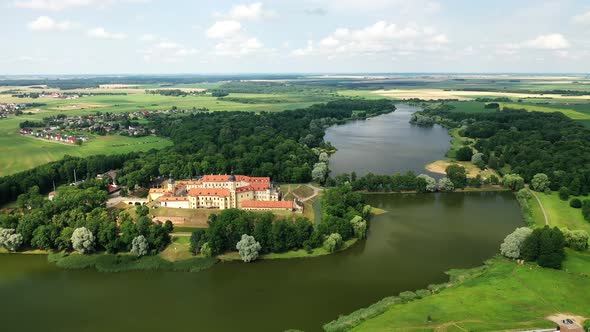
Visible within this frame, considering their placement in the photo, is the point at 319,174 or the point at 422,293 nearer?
the point at 422,293

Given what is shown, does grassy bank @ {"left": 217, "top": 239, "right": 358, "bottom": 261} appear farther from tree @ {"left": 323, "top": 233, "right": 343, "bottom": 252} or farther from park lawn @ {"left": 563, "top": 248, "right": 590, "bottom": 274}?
park lawn @ {"left": 563, "top": 248, "right": 590, "bottom": 274}

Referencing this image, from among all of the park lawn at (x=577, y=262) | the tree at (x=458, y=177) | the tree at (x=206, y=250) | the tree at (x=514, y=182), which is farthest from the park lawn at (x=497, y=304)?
the tree at (x=514, y=182)

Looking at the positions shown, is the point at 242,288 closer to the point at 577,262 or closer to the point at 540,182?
the point at 577,262

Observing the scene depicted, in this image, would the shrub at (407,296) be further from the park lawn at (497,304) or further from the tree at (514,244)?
the tree at (514,244)

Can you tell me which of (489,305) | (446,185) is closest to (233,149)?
(446,185)

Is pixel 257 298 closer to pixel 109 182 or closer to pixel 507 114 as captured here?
pixel 109 182

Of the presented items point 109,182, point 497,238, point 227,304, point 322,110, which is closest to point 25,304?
point 227,304
